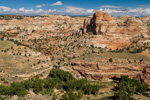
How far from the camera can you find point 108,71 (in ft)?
103

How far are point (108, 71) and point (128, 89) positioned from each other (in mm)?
7617

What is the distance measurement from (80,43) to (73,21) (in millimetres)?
36444

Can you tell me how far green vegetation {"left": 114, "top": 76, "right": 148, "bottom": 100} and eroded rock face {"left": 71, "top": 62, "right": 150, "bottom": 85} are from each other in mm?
2021

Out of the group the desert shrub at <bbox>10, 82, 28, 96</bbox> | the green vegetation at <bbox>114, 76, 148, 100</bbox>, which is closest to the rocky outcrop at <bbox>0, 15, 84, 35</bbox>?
the green vegetation at <bbox>114, 76, 148, 100</bbox>

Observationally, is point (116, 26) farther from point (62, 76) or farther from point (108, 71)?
point (62, 76)

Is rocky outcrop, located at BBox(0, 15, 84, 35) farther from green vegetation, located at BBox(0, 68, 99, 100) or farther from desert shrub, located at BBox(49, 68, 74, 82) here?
green vegetation, located at BBox(0, 68, 99, 100)

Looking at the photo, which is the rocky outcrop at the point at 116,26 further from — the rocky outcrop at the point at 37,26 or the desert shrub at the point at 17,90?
the desert shrub at the point at 17,90

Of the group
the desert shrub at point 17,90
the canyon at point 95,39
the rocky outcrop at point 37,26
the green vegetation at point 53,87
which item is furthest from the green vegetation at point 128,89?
the rocky outcrop at point 37,26

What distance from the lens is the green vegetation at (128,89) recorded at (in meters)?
21.3

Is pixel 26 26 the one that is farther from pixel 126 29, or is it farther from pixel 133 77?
pixel 133 77

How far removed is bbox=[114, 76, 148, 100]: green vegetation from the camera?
21.3m

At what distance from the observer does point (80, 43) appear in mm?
47156

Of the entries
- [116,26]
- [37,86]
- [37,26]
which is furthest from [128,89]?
[37,26]

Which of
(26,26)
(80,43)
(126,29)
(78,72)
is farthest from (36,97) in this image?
(26,26)
